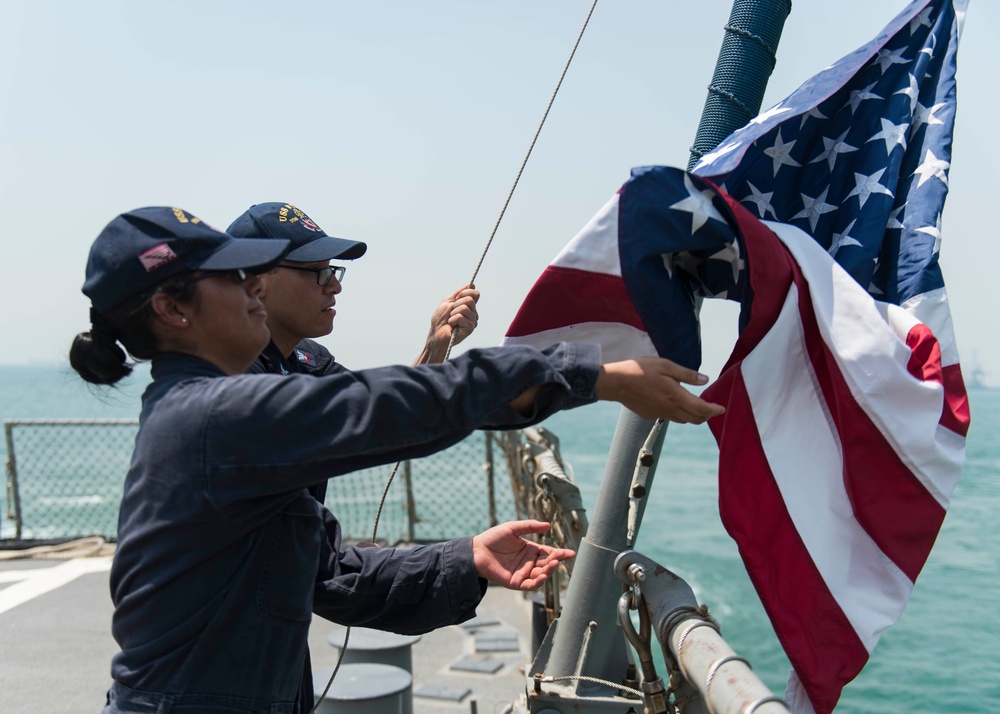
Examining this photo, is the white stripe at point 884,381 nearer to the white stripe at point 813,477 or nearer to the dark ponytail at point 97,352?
the white stripe at point 813,477

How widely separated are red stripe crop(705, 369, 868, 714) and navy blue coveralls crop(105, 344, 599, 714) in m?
0.97

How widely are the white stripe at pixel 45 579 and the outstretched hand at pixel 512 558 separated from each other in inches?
214

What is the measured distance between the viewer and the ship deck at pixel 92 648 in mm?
5059

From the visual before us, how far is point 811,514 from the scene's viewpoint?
2.39 m

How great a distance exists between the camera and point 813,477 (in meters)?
2.43

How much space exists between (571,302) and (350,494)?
85.4 ft

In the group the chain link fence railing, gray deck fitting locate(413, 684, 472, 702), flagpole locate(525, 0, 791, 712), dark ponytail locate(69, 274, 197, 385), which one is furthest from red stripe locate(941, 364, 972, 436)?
the chain link fence railing

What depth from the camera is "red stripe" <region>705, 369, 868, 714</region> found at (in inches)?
90.4

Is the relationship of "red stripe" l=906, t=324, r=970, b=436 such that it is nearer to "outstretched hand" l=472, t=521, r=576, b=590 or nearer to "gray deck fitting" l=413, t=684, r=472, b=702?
"outstretched hand" l=472, t=521, r=576, b=590

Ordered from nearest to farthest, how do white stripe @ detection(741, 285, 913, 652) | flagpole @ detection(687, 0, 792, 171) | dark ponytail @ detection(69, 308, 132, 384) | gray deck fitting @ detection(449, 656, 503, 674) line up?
1. dark ponytail @ detection(69, 308, 132, 384)
2. white stripe @ detection(741, 285, 913, 652)
3. flagpole @ detection(687, 0, 792, 171)
4. gray deck fitting @ detection(449, 656, 503, 674)

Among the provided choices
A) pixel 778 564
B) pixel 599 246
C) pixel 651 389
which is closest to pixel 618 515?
pixel 778 564

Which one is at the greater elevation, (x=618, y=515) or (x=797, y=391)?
(x=797, y=391)

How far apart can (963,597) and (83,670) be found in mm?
17737

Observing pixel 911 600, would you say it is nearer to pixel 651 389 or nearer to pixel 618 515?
pixel 618 515
